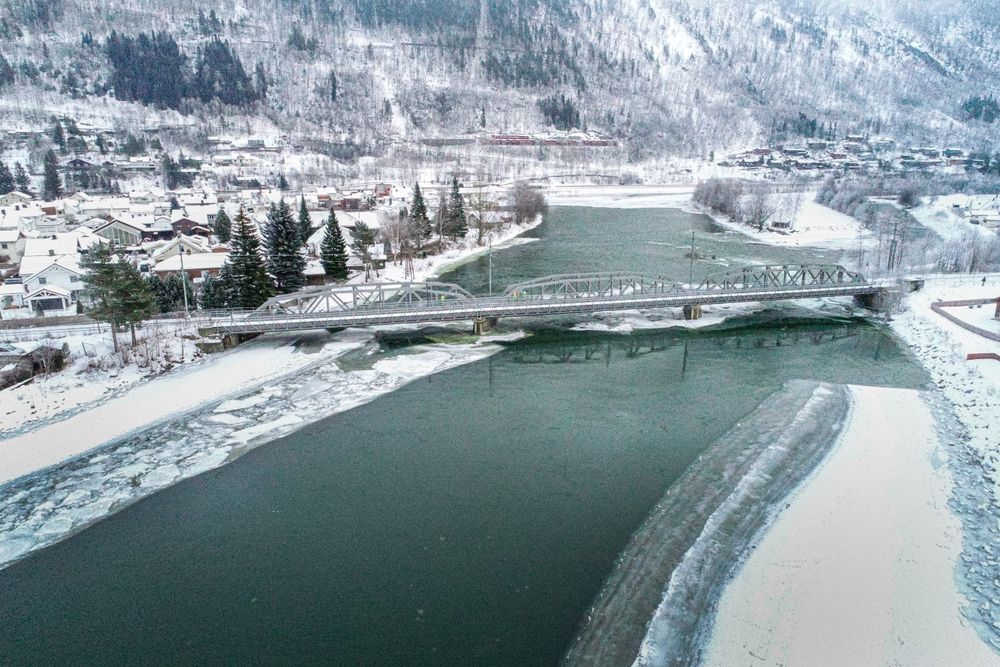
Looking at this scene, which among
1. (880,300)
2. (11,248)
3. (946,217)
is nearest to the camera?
(880,300)

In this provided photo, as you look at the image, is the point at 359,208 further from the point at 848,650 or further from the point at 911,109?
the point at 911,109

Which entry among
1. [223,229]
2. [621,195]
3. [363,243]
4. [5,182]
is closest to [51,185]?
[5,182]

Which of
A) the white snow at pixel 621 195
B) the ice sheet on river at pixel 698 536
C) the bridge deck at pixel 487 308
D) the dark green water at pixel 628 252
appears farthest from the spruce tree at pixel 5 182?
the ice sheet on river at pixel 698 536

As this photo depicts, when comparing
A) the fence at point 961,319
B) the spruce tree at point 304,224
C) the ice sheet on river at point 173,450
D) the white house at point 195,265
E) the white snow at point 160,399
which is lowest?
the ice sheet on river at point 173,450

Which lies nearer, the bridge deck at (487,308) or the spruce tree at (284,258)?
the bridge deck at (487,308)

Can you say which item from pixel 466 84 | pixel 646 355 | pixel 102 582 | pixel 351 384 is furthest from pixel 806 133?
pixel 102 582

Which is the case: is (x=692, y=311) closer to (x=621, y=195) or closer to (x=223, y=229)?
(x=223, y=229)

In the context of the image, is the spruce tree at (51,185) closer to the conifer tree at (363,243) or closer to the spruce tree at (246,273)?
the conifer tree at (363,243)
